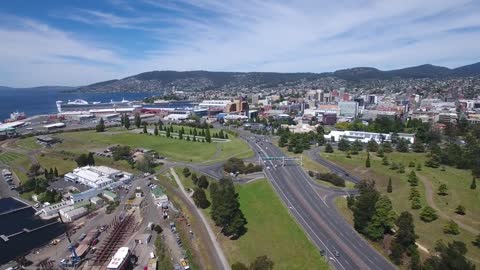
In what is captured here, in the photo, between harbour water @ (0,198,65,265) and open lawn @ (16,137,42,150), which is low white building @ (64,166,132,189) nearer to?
harbour water @ (0,198,65,265)

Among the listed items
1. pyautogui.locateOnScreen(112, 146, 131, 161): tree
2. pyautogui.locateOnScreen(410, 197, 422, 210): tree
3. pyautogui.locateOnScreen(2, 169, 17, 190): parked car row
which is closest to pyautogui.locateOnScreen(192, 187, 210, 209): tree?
pyautogui.locateOnScreen(410, 197, 422, 210): tree

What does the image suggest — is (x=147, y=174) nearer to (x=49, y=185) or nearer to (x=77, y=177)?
(x=77, y=177)

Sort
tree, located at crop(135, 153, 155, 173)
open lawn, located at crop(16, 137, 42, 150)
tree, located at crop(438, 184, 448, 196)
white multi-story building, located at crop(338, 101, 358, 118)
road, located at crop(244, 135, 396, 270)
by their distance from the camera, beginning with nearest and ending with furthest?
road, located at crop(244, 135, 396, 270)
tree, located at crop(438, 184, 448, 196)
tree, located at crop(135, 153, 155, 173)
open lawn, located at crop(16, 137, 42, 150)
white multi-story building, located at crop(338, 101, 358, 118)

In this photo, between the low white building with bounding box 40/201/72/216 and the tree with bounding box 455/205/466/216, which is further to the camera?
the low white building with bounding box 40/201/72/216

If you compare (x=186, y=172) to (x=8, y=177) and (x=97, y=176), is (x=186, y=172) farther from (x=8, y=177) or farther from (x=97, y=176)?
(x=8, y=177)

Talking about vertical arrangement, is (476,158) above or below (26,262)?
above

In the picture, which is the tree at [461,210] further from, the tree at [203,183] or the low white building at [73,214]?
the low white building at [73,214]

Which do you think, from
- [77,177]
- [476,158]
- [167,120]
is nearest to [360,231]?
[476,158]

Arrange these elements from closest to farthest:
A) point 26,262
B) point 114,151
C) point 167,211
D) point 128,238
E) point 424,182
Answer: point 26,262 → point 128,238 → point 167,211 → point 424,182 → point 114,151
